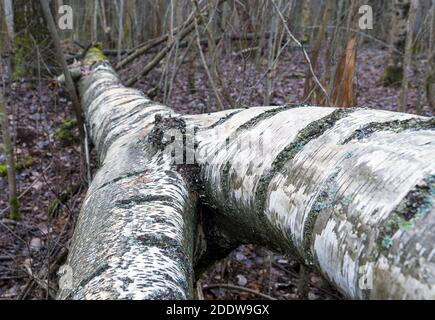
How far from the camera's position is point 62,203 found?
355 centimetres

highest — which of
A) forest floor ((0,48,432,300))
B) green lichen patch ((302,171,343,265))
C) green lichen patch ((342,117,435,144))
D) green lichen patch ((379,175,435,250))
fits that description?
green lichen patch ((342,117,435,144))

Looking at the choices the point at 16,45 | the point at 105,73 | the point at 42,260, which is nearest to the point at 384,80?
the point at 105,73

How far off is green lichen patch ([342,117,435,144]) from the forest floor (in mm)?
679

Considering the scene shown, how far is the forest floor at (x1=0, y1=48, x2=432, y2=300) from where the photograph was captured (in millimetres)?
3395

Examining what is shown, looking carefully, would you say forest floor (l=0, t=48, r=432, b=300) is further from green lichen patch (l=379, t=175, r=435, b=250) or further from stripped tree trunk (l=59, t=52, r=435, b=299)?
green lichen patch (l=379, t=175, r=435, b=250)

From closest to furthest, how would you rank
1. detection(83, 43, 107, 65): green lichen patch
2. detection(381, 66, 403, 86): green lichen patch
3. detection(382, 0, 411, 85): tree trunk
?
detection(83, 43, 107, 65): green lichen patch < detection(382, 0, 411, 85): tree trunk < detection(381, 66, 403, 86): green lichen patch

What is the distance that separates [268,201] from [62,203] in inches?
106

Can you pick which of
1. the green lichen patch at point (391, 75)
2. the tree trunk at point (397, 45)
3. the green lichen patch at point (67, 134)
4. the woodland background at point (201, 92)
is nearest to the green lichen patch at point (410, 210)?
the woodland background at point (201, 92)

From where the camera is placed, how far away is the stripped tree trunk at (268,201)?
794 millimetres

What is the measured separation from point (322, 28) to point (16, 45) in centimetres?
620

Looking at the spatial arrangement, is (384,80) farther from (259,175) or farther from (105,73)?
(259,175)

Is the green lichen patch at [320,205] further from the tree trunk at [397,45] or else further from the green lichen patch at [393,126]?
the tree trunk at [397,45]

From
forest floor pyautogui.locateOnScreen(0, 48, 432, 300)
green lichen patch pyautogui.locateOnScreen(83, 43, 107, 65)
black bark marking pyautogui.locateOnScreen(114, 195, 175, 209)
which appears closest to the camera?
black bark marking pyautogui.locateOnScreen(114, 195, 175, 209)

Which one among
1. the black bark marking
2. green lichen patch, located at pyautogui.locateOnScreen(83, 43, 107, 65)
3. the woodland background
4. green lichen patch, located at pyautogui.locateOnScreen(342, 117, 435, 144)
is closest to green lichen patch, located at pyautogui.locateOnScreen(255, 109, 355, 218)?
green lichen patch, located at pyautogui.locateOnScreen(342, 117, 435, 144)
